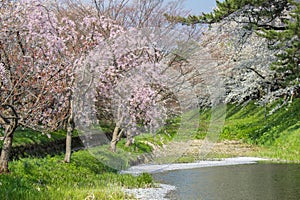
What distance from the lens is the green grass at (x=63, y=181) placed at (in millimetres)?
7776

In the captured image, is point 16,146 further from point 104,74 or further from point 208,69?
point 208,69

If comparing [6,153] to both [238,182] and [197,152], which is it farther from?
[197,152]

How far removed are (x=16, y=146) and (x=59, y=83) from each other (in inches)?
133

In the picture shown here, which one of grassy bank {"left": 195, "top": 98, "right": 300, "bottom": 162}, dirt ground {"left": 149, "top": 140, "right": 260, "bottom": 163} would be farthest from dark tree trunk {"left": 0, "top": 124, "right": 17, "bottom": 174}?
grassy bank {"left": 195, "top": 98, "right": 300, "bottom": 162}

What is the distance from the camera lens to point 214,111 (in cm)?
4103

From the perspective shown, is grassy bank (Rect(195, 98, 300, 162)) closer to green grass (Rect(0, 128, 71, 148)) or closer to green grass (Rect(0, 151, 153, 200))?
green grass (Rect(0, 151, 153, 200))

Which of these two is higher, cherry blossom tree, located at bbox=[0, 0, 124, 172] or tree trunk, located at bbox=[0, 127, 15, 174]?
cherry blossom tree, located at bbox=[0, 0, 124, 172]

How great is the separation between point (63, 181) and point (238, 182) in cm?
499

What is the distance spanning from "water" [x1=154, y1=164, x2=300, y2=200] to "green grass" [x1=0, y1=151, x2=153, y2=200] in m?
1.45

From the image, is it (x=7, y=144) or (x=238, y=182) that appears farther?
(x=238, y=182)

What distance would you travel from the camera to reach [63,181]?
10117 mm

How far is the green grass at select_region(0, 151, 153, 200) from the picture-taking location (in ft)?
25.5

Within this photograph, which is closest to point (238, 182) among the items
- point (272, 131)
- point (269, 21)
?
point (269, 21)

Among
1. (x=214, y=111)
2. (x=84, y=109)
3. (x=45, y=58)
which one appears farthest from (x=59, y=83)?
(x=214, y=111)
